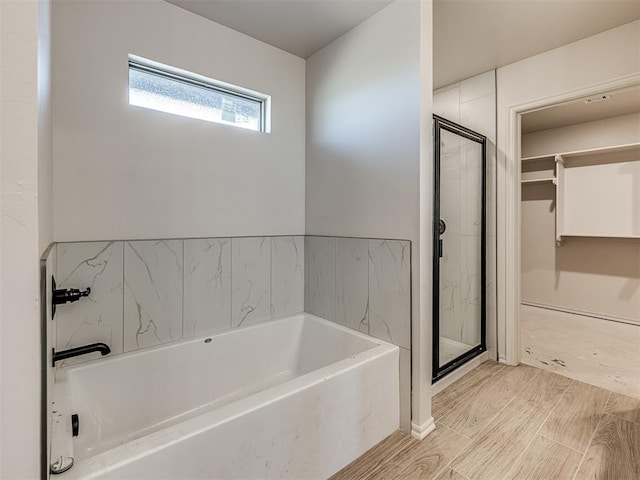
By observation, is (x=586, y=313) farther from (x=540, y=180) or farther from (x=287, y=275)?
(x=287, y=275)

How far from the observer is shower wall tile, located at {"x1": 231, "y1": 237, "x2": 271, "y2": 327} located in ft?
7.08

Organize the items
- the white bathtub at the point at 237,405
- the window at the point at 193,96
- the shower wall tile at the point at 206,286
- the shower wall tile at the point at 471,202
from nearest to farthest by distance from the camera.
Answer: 1. the white bathtub at the point at 237,405
2. the window at the point at 193,96
3. the shower wall tile at the point at 206,286
4. the shower wall tile at the point at 471,202

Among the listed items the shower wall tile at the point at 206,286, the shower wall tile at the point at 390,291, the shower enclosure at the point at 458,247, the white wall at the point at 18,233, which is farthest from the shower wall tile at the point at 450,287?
the white wall at the point at 18,233

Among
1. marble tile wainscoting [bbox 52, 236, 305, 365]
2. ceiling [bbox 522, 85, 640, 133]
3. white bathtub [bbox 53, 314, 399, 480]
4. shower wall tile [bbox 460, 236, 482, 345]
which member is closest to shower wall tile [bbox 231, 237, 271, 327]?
marble tile wainscoting [bbox 52, 236, 305, 365]

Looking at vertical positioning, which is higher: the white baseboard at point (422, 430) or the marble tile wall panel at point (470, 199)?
the marble tile wall panel at point (470, 199)

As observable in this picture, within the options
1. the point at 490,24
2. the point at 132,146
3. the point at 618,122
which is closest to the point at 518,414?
the point at 490,24

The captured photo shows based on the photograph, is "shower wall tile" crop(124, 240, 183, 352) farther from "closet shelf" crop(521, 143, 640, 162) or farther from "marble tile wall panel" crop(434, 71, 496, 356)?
"closet shelf" crop(521, 143, 640, 162)

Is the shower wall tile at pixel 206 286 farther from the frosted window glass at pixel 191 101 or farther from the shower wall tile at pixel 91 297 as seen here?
the frosted window glass at pixel 191 101

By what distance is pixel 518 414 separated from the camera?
1.93 m

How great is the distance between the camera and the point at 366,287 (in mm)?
2041

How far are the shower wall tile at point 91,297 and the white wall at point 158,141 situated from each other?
0.08m

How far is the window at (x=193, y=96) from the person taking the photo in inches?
73.1

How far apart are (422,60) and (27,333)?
197 cm

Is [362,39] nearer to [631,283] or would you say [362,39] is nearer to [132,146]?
[132,146]
